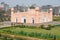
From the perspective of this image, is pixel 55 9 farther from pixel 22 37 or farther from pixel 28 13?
pixel 22 37

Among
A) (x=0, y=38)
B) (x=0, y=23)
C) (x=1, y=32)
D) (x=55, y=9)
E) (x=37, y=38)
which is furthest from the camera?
(x=55, y=9)

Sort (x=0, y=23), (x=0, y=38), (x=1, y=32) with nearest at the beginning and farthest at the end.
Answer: (x=0, y=38)
(x=1, y=32)
(x=0, y=23)

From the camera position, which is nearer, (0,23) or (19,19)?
(0,23)

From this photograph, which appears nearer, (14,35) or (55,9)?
(14,35)

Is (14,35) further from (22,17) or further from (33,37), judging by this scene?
(22,17)

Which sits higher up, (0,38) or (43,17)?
(43,17)

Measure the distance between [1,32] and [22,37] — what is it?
80 centimetres

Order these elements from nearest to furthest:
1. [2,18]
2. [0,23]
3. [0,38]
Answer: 1. [0,38]
2. [0,23]
3. [2,18]

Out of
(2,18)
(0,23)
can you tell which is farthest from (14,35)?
(2,18)

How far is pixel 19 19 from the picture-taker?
8.18 meters

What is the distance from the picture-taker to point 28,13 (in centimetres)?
791

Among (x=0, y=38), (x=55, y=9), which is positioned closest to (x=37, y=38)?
(x=0, y=38)

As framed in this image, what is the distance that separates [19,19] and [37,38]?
3844 mm

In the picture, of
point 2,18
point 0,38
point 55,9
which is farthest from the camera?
point 55,9
